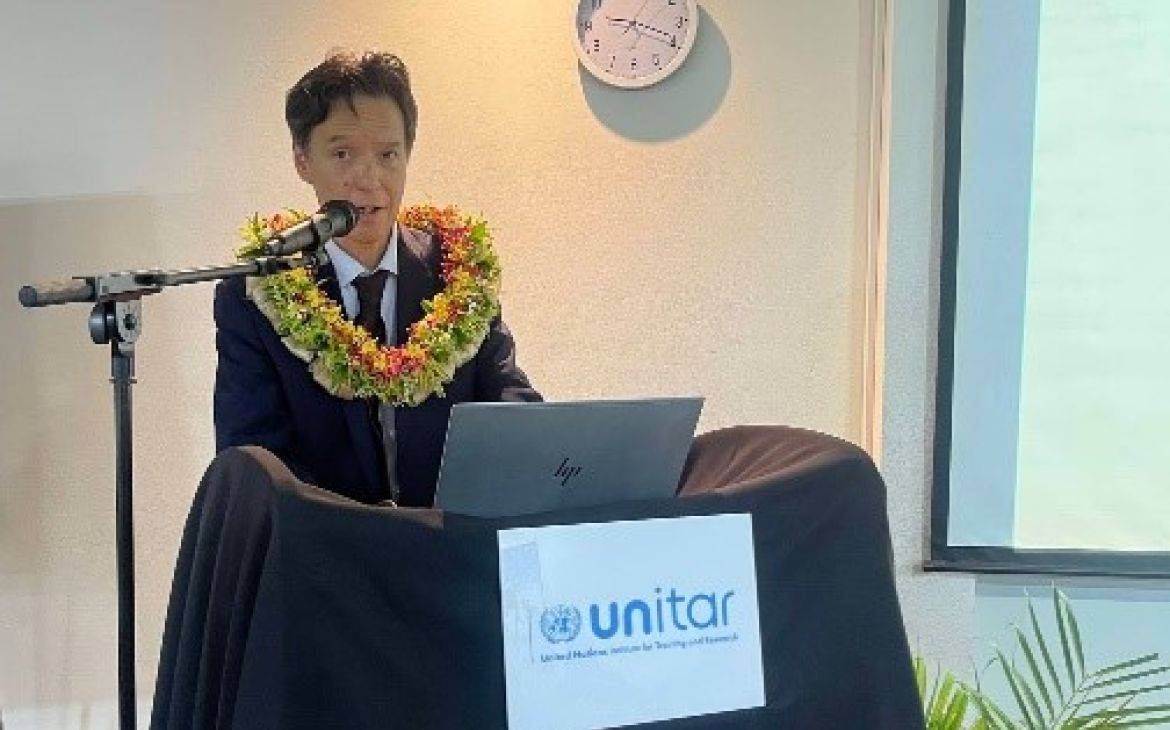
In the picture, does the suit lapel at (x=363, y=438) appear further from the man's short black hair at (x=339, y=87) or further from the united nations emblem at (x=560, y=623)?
the united nations emblem at (x=560, y=623)

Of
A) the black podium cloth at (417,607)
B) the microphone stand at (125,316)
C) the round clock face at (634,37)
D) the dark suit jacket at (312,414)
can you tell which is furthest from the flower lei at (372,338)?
the round clock face at (634,37)

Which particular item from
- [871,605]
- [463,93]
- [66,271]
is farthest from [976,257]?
[66,271]

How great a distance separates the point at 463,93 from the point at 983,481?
1.35 m

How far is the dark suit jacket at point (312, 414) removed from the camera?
5.08ft

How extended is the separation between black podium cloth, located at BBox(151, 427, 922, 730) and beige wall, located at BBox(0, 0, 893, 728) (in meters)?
1.33

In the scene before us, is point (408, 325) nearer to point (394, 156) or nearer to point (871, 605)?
point (394, 156)

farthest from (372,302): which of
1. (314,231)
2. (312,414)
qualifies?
(314,231)

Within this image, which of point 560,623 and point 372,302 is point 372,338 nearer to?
point 372,302

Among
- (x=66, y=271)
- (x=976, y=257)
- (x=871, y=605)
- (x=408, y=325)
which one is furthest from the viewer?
(x=66, y=271)

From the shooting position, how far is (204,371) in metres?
2.48

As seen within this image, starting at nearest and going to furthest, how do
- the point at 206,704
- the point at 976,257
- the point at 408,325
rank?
the point at 206,704, the point at 408,325, the point at 976,257

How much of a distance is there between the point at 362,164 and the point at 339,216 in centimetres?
26

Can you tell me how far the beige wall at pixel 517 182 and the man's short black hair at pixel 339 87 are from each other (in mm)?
740

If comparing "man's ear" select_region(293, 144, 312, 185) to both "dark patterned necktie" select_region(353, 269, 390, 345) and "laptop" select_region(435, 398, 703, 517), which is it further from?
"laptop" select_region(435, 398, 703, 517)
